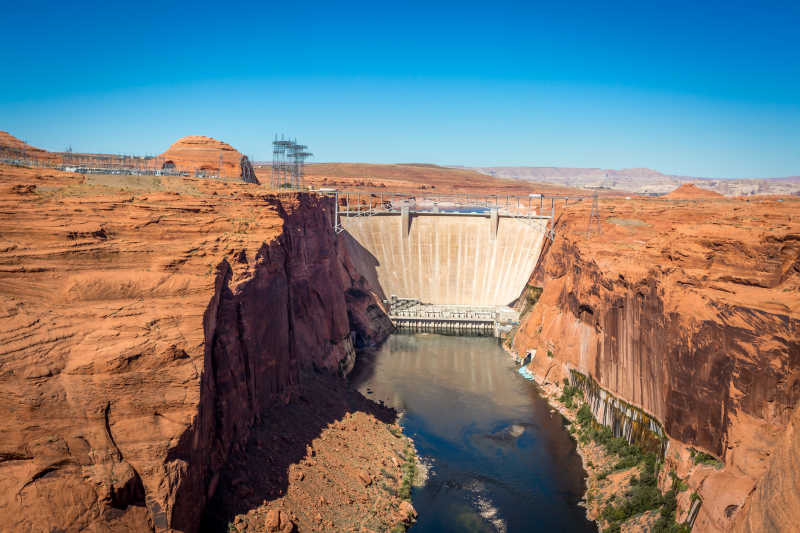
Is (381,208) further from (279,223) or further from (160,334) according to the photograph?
(160,334)

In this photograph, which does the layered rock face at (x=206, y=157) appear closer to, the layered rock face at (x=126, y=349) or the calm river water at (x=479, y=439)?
the calm river water at (x=479, y=439)

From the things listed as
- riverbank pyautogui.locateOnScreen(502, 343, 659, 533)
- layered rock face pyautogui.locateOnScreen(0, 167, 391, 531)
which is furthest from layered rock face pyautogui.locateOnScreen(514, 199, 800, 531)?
layered rock face pyautogui.locateOnScreen(0, 167, 391, 531)

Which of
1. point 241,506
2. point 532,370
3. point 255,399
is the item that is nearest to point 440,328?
point 532,370

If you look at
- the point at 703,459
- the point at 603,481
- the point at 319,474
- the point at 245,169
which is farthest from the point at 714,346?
the point at 245,169

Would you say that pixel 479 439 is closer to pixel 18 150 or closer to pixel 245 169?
pixel 245 169

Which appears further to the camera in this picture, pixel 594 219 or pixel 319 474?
pixel 594 219

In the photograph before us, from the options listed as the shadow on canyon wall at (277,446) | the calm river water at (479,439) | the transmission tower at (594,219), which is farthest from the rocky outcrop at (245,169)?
the transmission tower at (594,219)

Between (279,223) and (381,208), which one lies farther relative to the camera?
(381,208)
